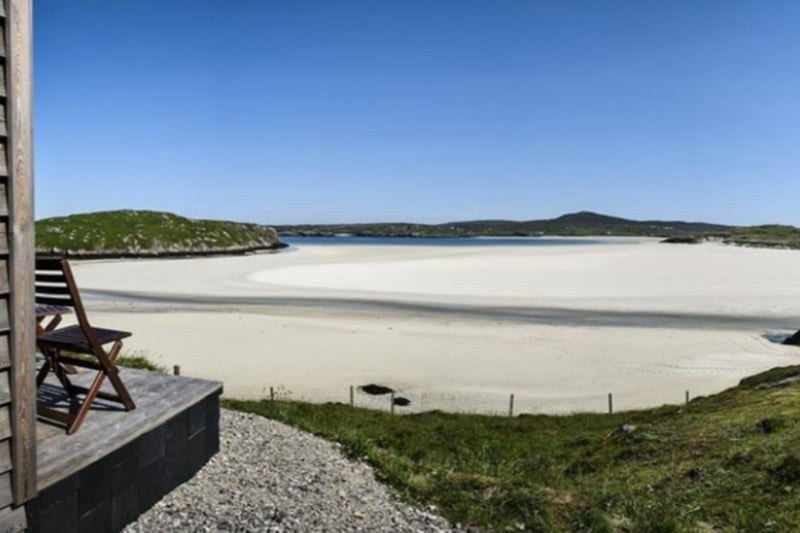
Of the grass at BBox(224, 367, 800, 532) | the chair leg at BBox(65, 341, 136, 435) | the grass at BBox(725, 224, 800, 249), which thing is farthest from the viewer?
the grass at BBox(725, 224, 800, 249)

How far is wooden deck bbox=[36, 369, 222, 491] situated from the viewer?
472 cm

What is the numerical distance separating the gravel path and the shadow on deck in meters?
0.21

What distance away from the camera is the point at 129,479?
535 centimetres

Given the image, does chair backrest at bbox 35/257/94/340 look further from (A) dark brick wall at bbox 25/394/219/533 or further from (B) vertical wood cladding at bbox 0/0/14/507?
(B) vertical wood cladding at bbox 0/0/14/507

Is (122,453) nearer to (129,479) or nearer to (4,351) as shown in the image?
(129,479)

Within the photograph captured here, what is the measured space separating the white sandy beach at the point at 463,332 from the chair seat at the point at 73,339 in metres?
11.7

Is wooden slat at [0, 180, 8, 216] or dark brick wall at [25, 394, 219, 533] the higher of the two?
wooden slat at [0, 180, 8, 216]

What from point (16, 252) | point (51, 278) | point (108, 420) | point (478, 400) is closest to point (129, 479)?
point (108, 420)

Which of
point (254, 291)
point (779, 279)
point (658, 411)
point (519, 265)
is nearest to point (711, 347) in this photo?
point (658, 411)

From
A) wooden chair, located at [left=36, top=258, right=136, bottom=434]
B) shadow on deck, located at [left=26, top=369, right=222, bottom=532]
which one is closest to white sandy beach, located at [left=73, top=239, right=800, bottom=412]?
shadow on deck, located at [left=26, top=369, right=222, bottom=532]

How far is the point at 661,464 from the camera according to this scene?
920 cm

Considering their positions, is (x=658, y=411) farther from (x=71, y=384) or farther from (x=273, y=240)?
(x=273, y=240)

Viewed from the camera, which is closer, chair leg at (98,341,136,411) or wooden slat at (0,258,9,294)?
wooden slat at (0,258,9,294)

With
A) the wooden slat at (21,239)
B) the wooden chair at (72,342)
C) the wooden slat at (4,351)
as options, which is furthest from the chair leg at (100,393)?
the wooden slat at (4,351)
